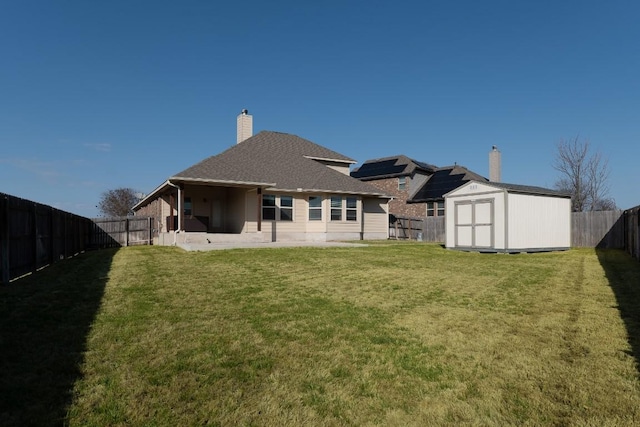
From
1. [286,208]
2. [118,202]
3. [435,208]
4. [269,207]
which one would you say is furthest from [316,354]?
[118,202]

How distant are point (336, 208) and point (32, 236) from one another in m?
15.9

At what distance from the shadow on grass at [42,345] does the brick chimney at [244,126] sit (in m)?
20.5

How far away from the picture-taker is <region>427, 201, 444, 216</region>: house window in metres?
34.4

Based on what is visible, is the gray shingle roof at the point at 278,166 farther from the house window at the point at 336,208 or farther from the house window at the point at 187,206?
the house window at the point at 187,206

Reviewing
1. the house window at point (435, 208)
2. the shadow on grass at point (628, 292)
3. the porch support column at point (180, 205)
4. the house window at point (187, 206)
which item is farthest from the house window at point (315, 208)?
the house window at point (435, 208)

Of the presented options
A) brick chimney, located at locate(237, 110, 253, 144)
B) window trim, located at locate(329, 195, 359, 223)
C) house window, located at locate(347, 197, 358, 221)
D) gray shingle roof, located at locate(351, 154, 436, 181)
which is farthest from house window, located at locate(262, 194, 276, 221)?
gray shingle roof, located at locate(351, 154, 436, 181)

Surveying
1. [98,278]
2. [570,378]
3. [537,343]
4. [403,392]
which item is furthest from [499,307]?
[98,278]

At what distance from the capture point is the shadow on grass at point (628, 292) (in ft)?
15.8

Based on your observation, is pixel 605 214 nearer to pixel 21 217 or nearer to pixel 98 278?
pixel 98 278

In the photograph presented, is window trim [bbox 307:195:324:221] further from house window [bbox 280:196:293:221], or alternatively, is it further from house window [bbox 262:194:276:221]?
house window [bbox 262:194:276:221]

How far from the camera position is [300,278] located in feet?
29.7

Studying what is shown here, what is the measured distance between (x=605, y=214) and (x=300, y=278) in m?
19.2

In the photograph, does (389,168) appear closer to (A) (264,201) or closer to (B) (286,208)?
(B) (286,208)

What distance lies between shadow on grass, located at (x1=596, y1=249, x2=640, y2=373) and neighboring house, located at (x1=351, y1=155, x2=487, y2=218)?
72.1 feet
